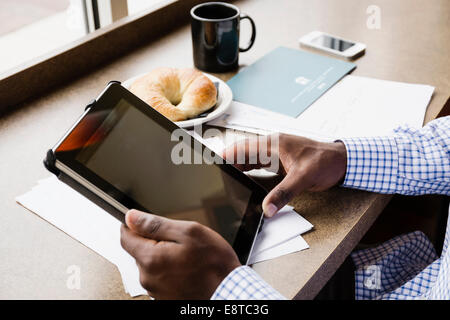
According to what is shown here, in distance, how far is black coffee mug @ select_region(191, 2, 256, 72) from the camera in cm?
100

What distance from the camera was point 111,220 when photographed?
688 mm

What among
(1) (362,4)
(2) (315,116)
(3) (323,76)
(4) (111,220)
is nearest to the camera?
(4) (111,220)

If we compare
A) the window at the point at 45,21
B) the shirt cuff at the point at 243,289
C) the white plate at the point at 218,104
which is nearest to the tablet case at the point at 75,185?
the shirt cuff at the point at 243,289

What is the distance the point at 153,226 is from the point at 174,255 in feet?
0.14

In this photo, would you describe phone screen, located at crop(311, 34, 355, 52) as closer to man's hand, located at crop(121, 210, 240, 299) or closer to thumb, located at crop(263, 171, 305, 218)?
thumb, located at crop(263, 171, 305, 218)

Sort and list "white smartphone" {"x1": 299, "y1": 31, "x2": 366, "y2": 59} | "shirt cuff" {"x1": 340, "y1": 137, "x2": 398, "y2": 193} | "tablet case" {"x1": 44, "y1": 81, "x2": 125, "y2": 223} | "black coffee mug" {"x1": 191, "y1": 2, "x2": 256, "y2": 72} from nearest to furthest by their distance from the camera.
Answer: "tablet case" {"x1": 44, "y1": 81, "x2": 125, "y2": 223} → "shirt cuff" {"x1": 340, "y1": 137, "x2": 398, "y2": 193} → "black coffee mug" {"x1": 191, "y1": 2, "x2": 256, "y2": 72} → "white smartphone" {"x1": 299, "y1": 31, "x2": 366, "y2": 59}

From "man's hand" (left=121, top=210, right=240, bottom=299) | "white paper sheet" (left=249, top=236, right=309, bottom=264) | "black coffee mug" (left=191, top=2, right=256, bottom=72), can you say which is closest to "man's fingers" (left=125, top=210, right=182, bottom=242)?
"man's hand" (left=121, top=210, right=240, bottom=299)

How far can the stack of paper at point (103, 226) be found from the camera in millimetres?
636

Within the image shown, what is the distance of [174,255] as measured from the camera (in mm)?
568

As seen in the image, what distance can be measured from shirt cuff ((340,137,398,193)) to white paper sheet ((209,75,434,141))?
2.8 inches

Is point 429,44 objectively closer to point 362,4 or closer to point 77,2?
point 362,4

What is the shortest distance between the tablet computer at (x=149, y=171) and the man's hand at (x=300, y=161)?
57 millimetres

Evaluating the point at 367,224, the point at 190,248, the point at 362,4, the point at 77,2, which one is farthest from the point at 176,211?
the point at 362,4

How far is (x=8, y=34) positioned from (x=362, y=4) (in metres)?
0.93
